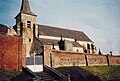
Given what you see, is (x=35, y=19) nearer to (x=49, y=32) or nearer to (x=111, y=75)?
(x=49, y=32)

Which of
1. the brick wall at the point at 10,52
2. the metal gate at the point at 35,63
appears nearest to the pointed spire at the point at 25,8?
the metal gate at the point at 35,63

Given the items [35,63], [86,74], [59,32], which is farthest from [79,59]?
[59,32]

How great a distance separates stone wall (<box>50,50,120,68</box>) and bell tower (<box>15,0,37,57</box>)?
57.4 ft

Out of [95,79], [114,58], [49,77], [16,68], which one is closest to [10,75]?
[16,68]

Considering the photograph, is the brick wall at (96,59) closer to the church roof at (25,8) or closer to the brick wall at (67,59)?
the brick wall at (67,59)

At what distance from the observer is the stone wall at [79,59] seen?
22.4m

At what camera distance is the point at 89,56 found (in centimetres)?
2858

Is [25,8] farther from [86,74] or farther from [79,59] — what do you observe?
[86,74]

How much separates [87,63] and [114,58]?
29.4ft

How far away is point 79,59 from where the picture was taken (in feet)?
86.6

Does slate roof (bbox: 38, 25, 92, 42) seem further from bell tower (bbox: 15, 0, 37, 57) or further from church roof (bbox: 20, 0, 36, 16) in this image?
church roof (bbox: 20, 0, 36, 16)

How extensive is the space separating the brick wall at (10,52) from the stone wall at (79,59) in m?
Answer: 4.90

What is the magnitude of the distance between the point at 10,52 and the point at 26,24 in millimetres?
25977

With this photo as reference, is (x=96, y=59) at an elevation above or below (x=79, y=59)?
below
